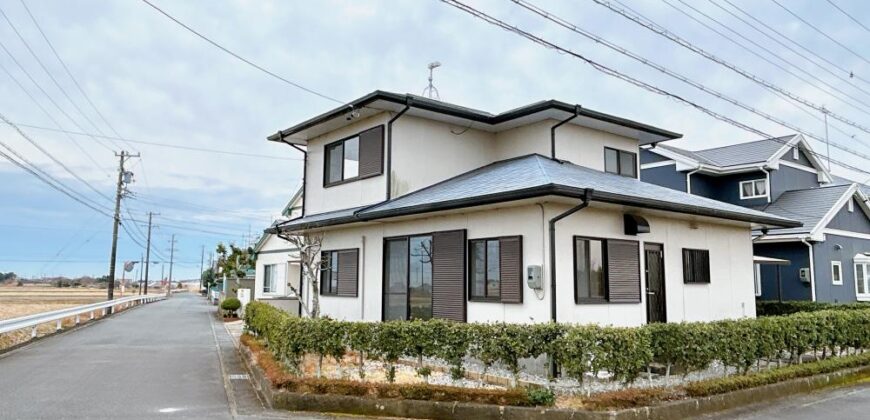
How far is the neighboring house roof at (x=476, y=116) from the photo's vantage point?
10.7 meters

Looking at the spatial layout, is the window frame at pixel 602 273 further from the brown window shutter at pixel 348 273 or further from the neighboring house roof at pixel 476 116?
the brown window shutter at pixel 348 273

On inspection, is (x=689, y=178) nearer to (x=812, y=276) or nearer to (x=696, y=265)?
(x=812, y=276)

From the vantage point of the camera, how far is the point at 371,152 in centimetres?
1140

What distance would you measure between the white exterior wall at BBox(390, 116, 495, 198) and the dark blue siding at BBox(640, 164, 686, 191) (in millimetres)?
10086

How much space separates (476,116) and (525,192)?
447cm

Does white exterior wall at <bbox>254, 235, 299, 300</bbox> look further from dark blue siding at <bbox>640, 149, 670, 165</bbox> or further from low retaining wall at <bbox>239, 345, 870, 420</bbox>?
low retaining wall at <bbox>239, 345, 870, 420</bbox>

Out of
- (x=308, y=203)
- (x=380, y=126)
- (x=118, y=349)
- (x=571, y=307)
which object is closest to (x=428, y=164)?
(x=380, y=126)

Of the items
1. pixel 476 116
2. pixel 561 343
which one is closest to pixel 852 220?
A: pixel 476 116

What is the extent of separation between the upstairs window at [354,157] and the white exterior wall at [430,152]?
1.31ft

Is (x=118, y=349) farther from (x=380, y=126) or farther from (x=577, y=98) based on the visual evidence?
(x=577, y=98)

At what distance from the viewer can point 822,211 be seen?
17453mm

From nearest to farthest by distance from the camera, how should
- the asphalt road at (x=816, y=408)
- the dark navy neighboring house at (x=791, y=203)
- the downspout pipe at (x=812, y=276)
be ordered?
the asphalt road at (x=816, y=408)
the downspout pipe at (x=812, y=276)
the dark navy neighboring house at (x=791, y=203)

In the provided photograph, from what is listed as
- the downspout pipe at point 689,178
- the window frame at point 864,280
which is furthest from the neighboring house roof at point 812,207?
the downspout pipe at point 689,178

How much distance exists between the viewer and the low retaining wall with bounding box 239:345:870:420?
5.77m
